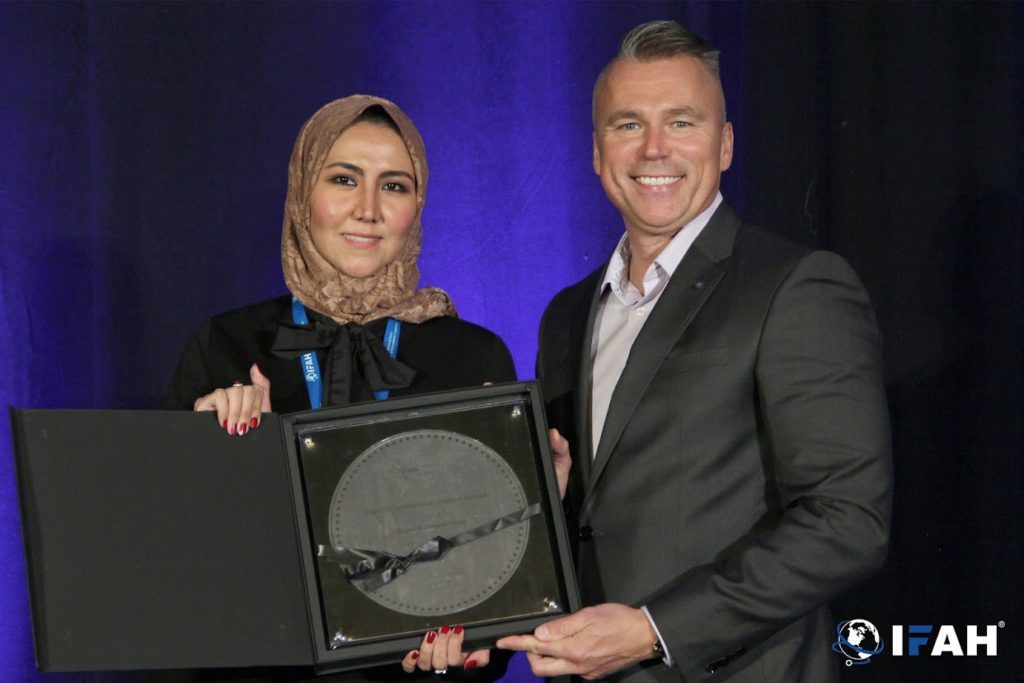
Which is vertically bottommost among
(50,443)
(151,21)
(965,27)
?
(50,443)

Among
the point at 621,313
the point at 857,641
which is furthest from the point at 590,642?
the point at 857,641

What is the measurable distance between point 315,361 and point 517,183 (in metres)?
1.20

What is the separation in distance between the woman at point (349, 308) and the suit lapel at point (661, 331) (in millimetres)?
→ 413

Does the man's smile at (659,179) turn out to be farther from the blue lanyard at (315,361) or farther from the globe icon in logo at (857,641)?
the globe icon in logo at (857,641)

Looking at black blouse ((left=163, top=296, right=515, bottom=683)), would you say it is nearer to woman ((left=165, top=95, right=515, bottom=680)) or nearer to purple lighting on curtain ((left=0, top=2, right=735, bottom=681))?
woman ((left=165, top=95, right=515, bottom=680))

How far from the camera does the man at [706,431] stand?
1.82 meters

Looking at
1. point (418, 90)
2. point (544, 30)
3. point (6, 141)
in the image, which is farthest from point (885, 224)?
point (6, 141)

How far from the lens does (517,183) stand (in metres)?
3.30

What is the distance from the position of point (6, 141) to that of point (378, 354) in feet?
Result: 4.73

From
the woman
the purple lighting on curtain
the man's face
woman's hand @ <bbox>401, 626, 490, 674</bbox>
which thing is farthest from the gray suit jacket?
the purple lighting on curtain

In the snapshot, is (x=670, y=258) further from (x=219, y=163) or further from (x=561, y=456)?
(x=219, y=163)

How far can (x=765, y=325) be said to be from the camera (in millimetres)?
1894

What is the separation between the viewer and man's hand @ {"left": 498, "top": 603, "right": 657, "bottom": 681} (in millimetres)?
1795

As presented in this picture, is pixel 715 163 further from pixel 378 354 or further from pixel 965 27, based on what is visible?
pixel 965 27
